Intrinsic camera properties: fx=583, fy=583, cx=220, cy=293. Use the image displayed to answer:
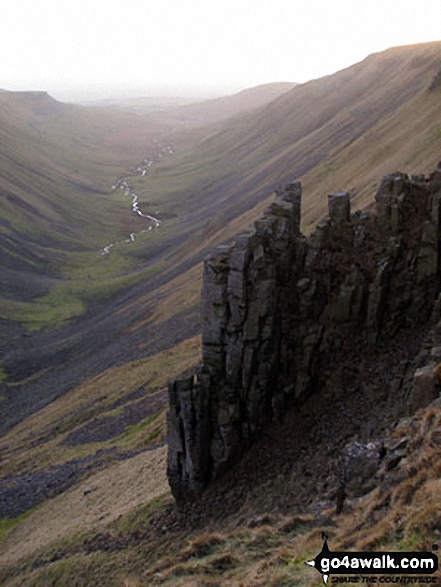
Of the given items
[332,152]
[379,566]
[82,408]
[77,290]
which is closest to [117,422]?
[82,408]

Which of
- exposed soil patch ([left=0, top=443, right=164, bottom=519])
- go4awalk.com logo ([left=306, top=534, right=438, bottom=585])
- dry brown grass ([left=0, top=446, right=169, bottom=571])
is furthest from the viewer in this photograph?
exposed soil patch ([left=0, top=443, right=164, bottom=519])

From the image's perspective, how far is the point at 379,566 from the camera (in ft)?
42.8

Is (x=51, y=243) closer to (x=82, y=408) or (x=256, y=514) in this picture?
(x=82, y=408)

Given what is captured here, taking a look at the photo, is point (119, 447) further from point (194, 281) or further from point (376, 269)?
point (194, 281)

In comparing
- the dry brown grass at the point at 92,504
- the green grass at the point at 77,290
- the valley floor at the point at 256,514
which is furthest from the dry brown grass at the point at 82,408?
the green grass at the point at 77,290

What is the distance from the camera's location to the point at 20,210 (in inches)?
6324

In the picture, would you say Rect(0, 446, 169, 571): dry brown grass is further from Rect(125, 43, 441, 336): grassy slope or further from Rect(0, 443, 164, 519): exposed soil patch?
Rect(125, 43, 441, 336): grassy slope

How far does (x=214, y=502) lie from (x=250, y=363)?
6601 mm

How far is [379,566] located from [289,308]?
1673 centimetres

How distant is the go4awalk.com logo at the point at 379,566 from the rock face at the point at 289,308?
44.4 feet

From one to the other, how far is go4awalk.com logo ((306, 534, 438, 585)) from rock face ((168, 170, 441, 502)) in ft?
44.4

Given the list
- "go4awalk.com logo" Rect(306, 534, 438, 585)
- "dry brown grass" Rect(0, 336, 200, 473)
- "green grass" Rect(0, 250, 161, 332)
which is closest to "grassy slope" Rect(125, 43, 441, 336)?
"green grass" Rect(0, 250, 161, 332)

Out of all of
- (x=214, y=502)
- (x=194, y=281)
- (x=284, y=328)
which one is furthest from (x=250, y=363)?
(x=194, y=281)

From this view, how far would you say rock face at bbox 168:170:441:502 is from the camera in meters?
27.8
